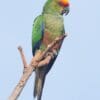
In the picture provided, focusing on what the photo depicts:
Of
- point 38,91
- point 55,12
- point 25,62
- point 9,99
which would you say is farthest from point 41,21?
point 9,99

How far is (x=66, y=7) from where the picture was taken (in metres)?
7.05

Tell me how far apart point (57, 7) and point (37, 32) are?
0.61 metres

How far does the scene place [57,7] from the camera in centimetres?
721

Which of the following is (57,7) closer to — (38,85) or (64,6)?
(64,6)

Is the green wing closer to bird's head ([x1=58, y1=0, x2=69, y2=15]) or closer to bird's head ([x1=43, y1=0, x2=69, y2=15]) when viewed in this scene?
bird's head ([x1=43, y1=0, x2=69, y2=15])

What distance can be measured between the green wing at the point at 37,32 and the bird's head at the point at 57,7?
0.22m

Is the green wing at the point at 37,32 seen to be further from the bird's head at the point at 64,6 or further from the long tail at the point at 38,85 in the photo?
the long tail at the point at 38,85

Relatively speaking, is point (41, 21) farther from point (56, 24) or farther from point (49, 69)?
point (49, 69)

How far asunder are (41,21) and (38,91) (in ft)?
5.83

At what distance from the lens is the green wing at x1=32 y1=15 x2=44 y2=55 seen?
6867 millimetres

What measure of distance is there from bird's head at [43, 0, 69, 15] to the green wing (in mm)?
217

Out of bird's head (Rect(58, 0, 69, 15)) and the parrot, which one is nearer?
Result: the parrot

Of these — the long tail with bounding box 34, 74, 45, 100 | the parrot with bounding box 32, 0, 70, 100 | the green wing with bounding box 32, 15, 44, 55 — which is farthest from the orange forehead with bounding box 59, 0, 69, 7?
the long tail with bounding box 34, 74, 45, 100

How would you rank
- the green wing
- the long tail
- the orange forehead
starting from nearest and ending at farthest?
1. the long tail
2. the green wing
3. the orange forehead
